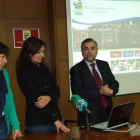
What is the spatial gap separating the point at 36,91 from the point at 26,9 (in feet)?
7.75

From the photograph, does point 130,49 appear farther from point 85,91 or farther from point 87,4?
point 85,91

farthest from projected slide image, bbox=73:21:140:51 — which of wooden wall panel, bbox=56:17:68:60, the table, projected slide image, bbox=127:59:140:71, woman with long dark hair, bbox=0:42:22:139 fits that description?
the table

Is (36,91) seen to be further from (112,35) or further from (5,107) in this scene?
(112,35)

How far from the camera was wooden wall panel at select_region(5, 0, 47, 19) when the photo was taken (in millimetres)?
4094

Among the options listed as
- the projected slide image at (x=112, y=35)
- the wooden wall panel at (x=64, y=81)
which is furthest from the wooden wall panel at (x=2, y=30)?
the projected slide image at (x=112, y=35)

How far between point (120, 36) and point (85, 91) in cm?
220

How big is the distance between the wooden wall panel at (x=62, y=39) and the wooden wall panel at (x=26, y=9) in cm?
41

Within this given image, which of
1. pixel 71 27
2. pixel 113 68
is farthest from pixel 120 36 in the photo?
pixel 71 27

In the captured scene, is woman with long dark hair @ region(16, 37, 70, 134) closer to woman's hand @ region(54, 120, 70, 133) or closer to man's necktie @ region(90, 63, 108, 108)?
woman's hand @ region(54, 120, 70, 133)

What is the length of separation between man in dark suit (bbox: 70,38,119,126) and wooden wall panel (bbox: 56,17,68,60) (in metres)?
1.25

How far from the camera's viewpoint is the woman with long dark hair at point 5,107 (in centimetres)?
212

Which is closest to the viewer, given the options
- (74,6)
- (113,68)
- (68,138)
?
(68,138)

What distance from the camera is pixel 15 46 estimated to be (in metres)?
4.16

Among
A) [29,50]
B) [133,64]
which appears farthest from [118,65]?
[29,50]
